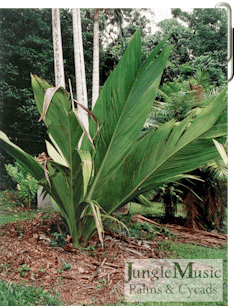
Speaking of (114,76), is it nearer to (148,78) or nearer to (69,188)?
(148,78)

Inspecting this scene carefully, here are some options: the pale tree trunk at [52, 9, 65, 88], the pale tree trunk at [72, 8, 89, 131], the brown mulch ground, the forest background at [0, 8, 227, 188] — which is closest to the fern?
the forest background at [0, 8, 227, 188]

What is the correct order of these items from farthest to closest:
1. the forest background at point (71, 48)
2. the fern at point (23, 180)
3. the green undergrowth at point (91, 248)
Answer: the fern at point (23, 180) < the forest background at point (71, 48) < the green undergrowth at point (91, 248)

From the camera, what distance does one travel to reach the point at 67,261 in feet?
5.85

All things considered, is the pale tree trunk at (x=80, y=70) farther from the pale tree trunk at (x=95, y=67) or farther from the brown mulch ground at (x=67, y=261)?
the brown mulch ground at (x=67, y=261)

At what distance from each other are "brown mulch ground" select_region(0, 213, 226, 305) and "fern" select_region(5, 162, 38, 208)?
222mm

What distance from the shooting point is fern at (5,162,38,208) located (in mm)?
1982

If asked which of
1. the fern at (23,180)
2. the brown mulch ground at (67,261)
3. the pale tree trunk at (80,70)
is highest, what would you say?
the pale tree trunk at (80,70)

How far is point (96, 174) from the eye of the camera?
6.06 ft

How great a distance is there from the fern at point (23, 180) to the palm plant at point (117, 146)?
158mm

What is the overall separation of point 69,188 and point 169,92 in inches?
45.3

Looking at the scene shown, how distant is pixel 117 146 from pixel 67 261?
791 mm

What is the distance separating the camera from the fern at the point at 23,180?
1.98 meters

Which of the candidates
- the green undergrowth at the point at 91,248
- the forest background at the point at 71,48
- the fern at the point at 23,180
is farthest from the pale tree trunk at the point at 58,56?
the green undergrowth at the point at 91,248

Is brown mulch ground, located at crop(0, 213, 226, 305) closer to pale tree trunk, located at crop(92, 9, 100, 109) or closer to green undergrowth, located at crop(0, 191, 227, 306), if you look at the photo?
green undergrowth, located at crop(0, 191, 227, 306)
